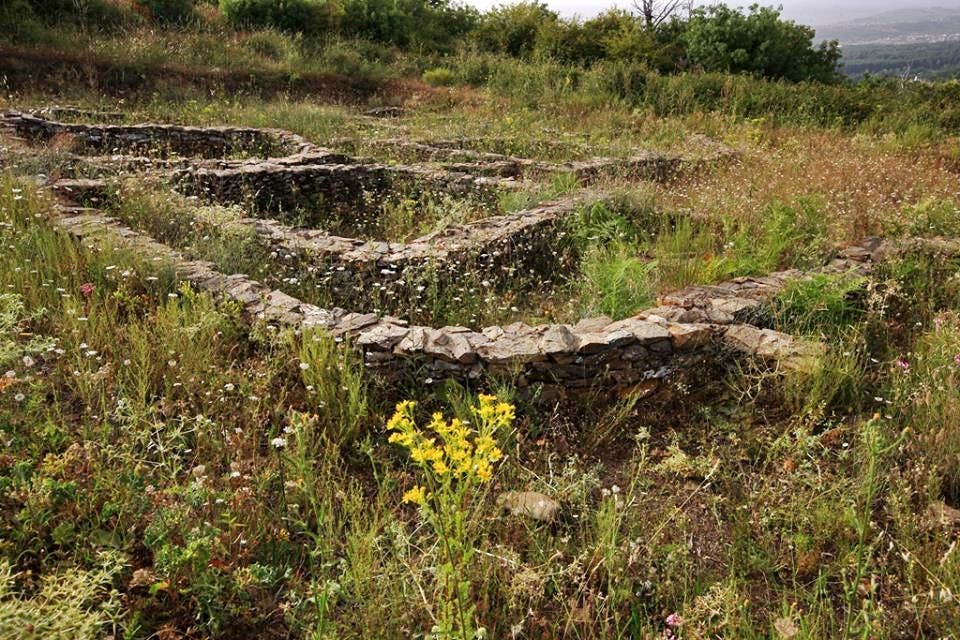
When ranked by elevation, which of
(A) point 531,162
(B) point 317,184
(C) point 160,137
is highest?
(C) point 160,137

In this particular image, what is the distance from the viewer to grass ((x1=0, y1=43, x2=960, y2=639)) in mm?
2520

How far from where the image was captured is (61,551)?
2.55 meters

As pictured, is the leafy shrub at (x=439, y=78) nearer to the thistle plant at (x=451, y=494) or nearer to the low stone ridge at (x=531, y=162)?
the low stone ridge at (x=531, y=162)

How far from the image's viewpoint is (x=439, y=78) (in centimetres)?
1862

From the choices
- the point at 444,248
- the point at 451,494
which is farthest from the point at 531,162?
the point at 451,494

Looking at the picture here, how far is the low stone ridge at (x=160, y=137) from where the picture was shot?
9789mm

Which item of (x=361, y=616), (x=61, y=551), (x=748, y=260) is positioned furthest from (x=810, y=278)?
(x=61, y=551)

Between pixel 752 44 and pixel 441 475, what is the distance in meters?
22.7

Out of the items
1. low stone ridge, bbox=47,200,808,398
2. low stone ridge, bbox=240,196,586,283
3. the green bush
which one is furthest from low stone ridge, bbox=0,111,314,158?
the green bush

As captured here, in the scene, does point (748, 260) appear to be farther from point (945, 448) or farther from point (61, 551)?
point (61, 551)

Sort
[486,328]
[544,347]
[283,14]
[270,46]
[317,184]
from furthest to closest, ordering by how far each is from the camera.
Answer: [283,14], [270,46], [317,184], [486,328], [544,347]

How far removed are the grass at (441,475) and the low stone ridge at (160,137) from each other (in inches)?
169

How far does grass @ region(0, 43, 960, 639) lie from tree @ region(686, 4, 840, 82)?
17108 mm

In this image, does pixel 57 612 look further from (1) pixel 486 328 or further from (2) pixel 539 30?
(2) pixel 539 30
